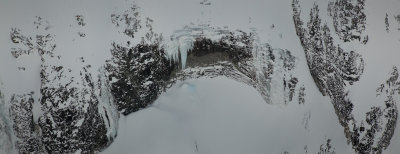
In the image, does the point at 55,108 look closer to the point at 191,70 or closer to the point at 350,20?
the point at 191,70

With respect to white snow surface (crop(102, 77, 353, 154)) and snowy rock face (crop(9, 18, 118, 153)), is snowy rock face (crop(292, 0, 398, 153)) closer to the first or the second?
white snow surface (crop(102, 77, 353, 154))

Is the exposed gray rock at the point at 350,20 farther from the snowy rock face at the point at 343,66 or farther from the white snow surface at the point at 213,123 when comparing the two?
the white snow surface at the point at 213,123

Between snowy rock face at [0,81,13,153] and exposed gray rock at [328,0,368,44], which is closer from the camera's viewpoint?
snowy rock face at [0,81,13,153]

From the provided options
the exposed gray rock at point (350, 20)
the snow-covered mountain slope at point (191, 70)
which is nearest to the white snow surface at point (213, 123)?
the snow-covered mountain slope at point (191, 70)

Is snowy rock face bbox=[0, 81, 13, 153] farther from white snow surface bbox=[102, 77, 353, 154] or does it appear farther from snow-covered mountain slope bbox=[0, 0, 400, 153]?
white snow surface bbox=[102, 77, 353, 154]

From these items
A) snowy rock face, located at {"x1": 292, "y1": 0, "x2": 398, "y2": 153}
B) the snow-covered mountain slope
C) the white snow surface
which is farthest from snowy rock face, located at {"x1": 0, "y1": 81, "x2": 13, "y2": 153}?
snowy rock face, located at {"x1": 292, "y1": 0, "x2": 398, "y2": 153}

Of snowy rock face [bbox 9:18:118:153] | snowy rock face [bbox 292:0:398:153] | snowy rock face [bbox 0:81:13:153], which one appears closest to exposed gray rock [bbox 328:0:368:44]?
snowy rock face [bbox 292:0:398:153]

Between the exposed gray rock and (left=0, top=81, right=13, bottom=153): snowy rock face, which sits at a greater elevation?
the exposed gray rock
